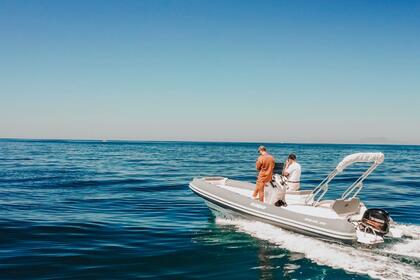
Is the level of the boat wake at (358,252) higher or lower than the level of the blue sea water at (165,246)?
higher

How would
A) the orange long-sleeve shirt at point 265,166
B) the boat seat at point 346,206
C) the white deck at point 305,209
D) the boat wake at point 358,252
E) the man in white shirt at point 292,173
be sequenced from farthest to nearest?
the man in white shirt at point 292,173, the orange long-sleeve shirt at point 265,166, the boat seat at point 346,206, the white deck at point 305,209, the boat wake at point 358,252

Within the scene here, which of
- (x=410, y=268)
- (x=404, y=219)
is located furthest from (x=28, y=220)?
(x=404, y=219)

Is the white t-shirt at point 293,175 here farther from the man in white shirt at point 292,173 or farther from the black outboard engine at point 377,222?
the black outboard engine at point 377,222

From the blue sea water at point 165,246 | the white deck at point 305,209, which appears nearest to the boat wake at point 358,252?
the blue sea water at point 165,246

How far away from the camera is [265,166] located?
1162 centimetres

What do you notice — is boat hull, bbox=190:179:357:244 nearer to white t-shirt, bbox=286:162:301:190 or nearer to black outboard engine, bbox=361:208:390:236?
Answer: black outboard engine, bbox=361:208:390:236

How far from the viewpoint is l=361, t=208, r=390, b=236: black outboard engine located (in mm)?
9930

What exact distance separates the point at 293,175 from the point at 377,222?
291 centimetres

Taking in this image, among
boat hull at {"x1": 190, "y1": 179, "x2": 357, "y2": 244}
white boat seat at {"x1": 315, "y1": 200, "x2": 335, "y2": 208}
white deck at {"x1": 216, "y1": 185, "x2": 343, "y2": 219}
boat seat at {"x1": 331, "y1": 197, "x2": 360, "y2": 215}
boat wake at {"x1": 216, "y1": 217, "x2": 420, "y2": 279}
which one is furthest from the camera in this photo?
white boat seat at {"x1": 315, "y1": 200, "x2": 335, "y2": 208}

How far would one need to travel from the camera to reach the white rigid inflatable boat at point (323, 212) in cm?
994

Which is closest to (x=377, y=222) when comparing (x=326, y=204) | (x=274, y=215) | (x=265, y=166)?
(x=326, y=204)

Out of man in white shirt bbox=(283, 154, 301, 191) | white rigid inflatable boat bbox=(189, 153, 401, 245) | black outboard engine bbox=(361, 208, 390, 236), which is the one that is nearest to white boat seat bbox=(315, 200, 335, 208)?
white rigid inflatable boat bbox=(189, 153, 401, 245)

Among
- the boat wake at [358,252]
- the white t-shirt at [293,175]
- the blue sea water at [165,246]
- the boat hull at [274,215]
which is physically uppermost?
the white t-shirt at [293,175]

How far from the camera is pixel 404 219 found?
45.9ft
